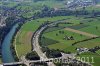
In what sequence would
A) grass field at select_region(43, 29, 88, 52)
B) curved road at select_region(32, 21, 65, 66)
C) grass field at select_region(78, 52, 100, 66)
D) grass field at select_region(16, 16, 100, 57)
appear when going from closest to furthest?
grass field at select_region(78, 52, 100, 66) → curved road at select_region(32, 21, 65, 66) → grass field at select_region(43, 29, 88, 52) → grass field at select_region(16, 16, 100, 57)

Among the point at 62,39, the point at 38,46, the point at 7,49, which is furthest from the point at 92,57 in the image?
the point at 7,49

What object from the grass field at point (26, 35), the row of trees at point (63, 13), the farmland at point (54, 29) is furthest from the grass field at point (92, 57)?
the row of trees at point (63, 13)

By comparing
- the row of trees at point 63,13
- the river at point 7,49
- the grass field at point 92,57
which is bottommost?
the grass field at point 92,57

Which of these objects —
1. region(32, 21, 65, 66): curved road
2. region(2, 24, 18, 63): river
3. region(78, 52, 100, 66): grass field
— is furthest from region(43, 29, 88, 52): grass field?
region(2, 24, 18, 63): river

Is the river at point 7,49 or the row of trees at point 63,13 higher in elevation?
the row of trees at point 63,13

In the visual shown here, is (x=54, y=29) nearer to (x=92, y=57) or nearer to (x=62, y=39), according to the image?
(x=62, y=39)

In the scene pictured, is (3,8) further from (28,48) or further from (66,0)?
(28,48)

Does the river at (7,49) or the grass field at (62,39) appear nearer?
the river at (7,49)

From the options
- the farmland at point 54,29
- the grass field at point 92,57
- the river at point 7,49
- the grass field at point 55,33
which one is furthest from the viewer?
the grass field at point 55,33

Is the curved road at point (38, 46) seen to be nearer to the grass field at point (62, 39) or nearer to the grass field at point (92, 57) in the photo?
the grass field at point (62, 39)

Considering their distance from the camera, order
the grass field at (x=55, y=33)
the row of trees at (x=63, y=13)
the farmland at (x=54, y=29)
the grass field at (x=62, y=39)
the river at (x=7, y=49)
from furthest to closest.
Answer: the row of trees at (x=63, y=13), the grass field at (x=55, y=33), the grass field at (x=62, y=39), the farmland at (x=54, y=29), the river at (x=7, y=49)

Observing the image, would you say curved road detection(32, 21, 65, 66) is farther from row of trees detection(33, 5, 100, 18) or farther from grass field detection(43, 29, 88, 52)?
row of trees detection(33, 5, 100, 18)
